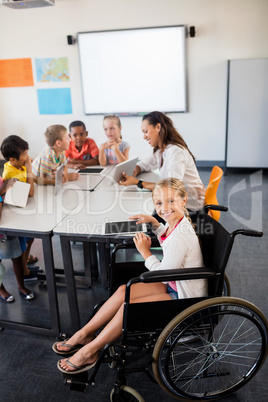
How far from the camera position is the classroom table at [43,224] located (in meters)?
2.07

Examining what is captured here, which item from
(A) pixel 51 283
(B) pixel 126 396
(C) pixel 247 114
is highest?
(C) pixel 247 114

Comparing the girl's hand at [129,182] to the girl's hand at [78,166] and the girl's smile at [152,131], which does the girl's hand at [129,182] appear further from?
the girl's hand at [78,166]

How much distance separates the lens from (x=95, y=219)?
218 cm

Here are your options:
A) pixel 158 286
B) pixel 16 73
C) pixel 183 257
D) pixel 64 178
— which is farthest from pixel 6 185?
pixel 16 73

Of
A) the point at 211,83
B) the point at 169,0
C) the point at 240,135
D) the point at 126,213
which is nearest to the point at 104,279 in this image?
the point at 126,213

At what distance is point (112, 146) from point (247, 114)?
2393 mm

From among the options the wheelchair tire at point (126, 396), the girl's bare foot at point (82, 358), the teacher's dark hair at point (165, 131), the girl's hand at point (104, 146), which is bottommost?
the wheelchair tire at point (126, 396)

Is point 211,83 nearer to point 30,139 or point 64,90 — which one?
point 64,90

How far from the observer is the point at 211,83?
5.20m

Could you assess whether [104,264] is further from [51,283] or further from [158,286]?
[158,286]

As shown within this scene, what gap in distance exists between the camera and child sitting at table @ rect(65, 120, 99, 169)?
11.2 feet

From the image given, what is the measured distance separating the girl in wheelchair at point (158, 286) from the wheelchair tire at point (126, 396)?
17 centimetres

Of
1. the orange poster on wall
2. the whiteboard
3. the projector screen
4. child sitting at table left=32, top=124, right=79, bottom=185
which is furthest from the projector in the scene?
the orange poster on wall

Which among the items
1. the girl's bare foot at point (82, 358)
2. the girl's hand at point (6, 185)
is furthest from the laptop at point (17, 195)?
the girl's bare foot at point (82, 358)
